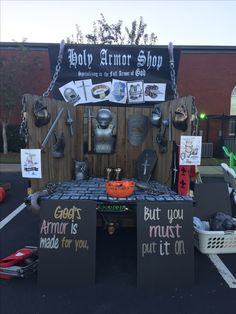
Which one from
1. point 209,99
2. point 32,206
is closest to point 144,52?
point 32,206

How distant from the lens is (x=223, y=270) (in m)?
3.67

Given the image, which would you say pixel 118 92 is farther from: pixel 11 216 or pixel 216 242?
pixel 216 242

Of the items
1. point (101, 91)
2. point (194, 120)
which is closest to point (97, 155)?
point (101, 91)

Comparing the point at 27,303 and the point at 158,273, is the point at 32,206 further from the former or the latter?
the point at 158,273

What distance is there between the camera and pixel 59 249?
334cm

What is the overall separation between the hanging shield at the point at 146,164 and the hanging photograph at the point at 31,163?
2.21m

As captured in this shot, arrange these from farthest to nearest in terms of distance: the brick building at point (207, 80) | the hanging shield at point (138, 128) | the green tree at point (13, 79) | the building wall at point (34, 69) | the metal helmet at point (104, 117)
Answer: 1. the brick building at point (207, 80)
2. the building wall at point (34, 69)
3. the green tree at point (13, 79)
4. the hanging shield at point (138, 128)
5. the metal helmet at point (104, 117)

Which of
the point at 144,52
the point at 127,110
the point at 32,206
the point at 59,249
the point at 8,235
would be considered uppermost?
the point at 144,52

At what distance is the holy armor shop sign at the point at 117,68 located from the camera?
5.84 meters

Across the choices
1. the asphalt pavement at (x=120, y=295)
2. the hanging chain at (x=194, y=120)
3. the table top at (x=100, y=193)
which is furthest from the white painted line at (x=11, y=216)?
the hanging chain at (x=194, y=120)

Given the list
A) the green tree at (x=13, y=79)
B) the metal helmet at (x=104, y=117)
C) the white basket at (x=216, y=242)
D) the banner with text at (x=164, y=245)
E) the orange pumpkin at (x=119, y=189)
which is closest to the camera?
the banner with text at (x=164, y=245)

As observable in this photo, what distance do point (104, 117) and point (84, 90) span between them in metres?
1.03

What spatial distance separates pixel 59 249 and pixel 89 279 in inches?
18.0

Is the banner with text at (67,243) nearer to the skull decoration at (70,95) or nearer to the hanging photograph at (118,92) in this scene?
the skull decoration at (70,95)
